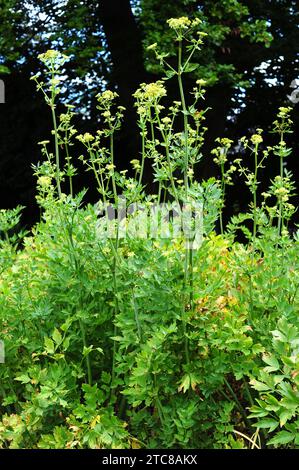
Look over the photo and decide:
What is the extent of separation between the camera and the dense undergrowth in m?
2.38

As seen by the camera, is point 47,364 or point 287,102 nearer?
point 47,364

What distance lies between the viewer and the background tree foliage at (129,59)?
9.71m

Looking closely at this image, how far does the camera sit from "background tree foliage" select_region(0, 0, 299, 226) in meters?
9.71

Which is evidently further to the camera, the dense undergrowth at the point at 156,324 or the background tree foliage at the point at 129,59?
the background tree foliage at the point at 129,59

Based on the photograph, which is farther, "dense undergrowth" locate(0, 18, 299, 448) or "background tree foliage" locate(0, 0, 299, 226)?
"background tree foliage" locate(0, 0, 299, 226)

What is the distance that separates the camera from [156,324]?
2.44 m

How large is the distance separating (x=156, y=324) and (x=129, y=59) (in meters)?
8.13

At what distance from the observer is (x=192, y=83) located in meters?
10.5

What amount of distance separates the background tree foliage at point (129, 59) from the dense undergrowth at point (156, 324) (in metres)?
6.48

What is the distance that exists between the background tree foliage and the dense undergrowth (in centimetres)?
648

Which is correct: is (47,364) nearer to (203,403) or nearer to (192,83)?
(203,403)

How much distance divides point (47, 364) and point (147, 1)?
312 inches
